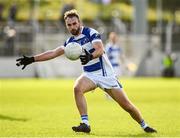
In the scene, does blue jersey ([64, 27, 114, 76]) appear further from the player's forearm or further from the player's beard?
the player's forearm

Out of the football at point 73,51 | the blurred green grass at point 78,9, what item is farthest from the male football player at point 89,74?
the blurred green grass at point 78,9

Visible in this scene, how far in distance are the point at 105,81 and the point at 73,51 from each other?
92cm

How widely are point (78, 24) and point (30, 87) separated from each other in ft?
61.6

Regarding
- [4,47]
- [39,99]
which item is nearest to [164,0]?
[4,47]

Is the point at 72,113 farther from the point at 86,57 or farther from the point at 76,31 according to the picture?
the point at 86,57

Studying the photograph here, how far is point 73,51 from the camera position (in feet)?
43.4

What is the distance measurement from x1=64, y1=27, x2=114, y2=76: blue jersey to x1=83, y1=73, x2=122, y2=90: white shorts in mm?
72

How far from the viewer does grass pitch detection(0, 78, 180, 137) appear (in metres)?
14.0

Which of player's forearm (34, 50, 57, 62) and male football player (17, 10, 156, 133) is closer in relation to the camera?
male football player (17, 10, 156, 133)

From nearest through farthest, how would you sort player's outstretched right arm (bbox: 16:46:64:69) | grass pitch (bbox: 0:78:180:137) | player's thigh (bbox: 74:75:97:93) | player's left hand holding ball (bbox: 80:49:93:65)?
1. player's left hand holding ball (bbox: 80:49:93:65)
2. player's thigh (bbox: 74:75:97:93)
3. player's outstretched right arm (bbox: 16:46:64:69)
4. grass pitch (bbox: 0:78:180:137)

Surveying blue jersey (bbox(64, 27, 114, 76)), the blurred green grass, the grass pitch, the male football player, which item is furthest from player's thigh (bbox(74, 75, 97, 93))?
the blurred green grass

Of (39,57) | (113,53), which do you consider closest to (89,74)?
(39,57)

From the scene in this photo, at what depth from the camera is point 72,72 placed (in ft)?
139

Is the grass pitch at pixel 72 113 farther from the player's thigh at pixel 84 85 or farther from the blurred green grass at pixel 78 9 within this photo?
the blurred green grass at pixel 78 9
